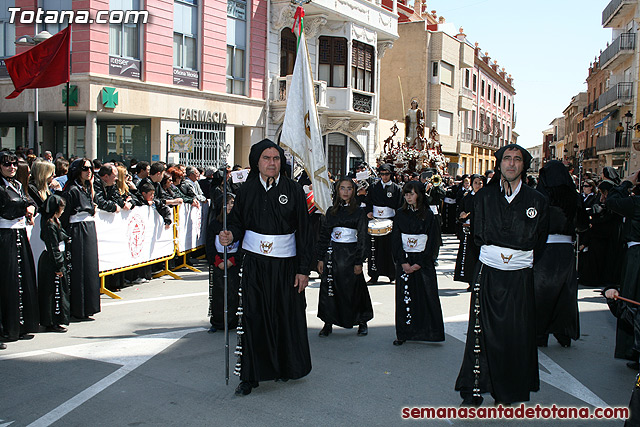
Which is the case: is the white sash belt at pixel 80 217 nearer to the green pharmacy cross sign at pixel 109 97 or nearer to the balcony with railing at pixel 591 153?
the green pharmacy cross sign at pixel 109 97

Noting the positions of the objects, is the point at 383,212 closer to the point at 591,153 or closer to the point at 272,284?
the point at 272,284

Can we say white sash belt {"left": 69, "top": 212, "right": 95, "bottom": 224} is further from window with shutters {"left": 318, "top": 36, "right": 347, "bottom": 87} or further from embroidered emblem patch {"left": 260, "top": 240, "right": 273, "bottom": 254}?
window with shutters {"left": 318, "top": 36, "right": 347, "bottom": 87}

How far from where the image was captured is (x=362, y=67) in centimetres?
2616

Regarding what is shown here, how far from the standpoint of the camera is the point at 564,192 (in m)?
6.67

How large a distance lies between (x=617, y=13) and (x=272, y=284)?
41891 millimetres

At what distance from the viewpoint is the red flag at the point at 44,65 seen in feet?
38.1

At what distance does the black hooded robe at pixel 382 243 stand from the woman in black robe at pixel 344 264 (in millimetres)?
3376

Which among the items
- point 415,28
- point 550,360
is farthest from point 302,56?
point 415,28

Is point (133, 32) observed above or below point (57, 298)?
above

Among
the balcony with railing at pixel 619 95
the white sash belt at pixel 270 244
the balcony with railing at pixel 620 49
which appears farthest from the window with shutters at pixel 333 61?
the balcony with railing at pixel 619 95

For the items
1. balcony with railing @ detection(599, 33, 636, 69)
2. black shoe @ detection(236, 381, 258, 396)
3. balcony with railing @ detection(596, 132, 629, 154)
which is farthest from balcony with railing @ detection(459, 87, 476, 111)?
black shoe @ detection(236, 381, 258, 396)

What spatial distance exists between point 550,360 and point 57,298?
5.62 meters

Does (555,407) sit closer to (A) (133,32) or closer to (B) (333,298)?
(B) (333,298)

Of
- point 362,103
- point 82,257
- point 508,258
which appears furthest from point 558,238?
point 362,103
